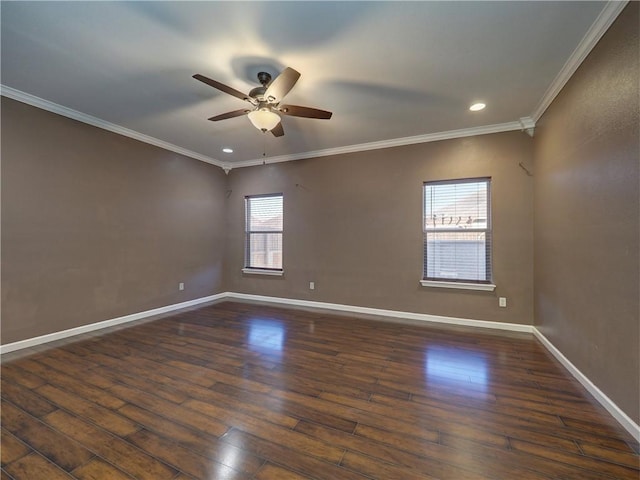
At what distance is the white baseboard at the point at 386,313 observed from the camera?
379 cm

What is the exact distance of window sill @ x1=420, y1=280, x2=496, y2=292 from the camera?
384 centimetres

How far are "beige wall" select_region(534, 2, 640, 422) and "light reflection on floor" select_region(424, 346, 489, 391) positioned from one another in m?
0.77

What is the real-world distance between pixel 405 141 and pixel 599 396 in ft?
11.6

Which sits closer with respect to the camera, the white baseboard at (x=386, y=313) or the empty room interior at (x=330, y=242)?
the empty room interior at (x=330, y=242)

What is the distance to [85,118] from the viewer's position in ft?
11.6

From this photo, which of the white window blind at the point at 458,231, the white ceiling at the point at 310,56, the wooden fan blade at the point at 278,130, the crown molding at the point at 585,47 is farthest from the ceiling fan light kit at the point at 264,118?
the white window blind at the point at 458,231

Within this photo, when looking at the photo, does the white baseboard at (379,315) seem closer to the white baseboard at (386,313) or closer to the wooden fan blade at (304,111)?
the white baseboard at (386,313)

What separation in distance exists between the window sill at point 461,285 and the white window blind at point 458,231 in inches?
2.7

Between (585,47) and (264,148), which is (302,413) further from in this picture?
(264,148)

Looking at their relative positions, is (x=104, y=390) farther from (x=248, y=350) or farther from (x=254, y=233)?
(x=254, y=233)

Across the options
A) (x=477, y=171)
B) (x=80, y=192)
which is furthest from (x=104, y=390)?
(x=477, y=171)

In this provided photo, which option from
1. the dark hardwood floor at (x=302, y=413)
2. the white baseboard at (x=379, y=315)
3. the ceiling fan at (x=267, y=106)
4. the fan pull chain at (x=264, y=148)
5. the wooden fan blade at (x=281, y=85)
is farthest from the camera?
the fan pull chain at (x=264, y=148)

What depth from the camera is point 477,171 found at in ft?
12.8

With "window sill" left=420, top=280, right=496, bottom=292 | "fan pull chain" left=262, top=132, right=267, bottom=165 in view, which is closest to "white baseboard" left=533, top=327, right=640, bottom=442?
"window sill" left=420, top=280, right=496, bottom=292
